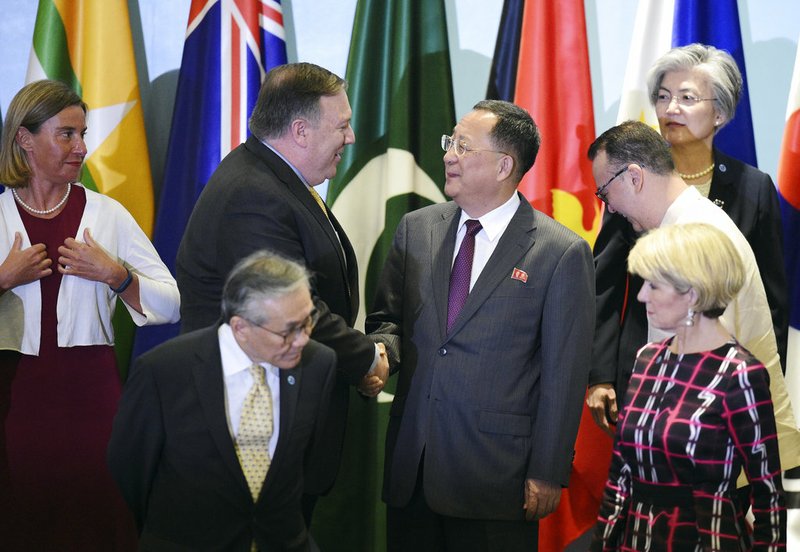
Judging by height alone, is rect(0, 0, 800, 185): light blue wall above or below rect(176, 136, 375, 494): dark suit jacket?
above

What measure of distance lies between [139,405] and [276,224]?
27.3 inches

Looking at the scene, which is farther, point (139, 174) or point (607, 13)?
point (607, 13)

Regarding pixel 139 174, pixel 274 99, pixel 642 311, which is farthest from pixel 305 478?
→ pixel 139 174

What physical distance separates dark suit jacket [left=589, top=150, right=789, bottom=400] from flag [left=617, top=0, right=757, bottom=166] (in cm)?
51

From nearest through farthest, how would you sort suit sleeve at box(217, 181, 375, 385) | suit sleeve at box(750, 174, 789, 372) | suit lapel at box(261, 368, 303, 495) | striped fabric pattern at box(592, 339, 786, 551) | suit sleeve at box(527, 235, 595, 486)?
striped fabric pattern at box(592, 339, 786, 551) < suit lapel at box(261, 368, 303, 495) < suit sleeve at box(217, 181, 375, 385) < suit sleeve at box(527, 235, 595, 486) < suit sleeve at box(750, 174, 789, 372)

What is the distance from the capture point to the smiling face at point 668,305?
8.37 feet

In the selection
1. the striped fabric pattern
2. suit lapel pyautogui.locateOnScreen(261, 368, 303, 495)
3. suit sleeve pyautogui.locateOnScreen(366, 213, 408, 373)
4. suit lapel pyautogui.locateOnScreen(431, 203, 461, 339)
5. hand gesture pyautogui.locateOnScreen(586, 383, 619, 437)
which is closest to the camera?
the striped fabric pattern

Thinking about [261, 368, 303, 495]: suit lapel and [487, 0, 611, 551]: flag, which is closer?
[261, 368, 303, 495]: suit lapel

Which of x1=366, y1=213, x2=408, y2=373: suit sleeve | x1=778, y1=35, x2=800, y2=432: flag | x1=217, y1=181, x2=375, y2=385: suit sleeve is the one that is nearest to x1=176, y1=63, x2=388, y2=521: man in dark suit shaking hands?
x1=217, y1=181, x2=375, y2=385: suit sleeve

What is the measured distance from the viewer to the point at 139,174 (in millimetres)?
4207

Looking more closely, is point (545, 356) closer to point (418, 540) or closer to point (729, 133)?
point (418, 540)

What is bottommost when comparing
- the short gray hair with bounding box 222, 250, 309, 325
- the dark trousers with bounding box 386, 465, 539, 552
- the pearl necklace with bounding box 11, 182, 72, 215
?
the dark trousers with bounding box 386, 465, 539, 552

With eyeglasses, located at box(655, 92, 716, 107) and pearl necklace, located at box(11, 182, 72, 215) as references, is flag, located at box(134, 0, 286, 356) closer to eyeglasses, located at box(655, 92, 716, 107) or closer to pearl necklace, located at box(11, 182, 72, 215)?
pearl necklace, located at box(11, 182, 72, 215)

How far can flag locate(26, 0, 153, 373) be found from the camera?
4156mm
